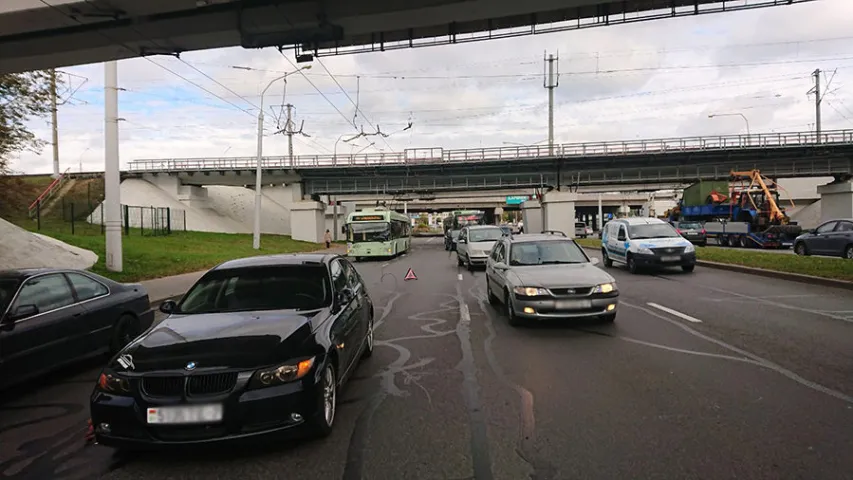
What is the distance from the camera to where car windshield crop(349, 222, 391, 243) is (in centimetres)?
3034

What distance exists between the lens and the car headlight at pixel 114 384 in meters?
3.75

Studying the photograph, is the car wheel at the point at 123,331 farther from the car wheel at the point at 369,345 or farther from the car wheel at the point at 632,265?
the car wheel at the point at 632,265

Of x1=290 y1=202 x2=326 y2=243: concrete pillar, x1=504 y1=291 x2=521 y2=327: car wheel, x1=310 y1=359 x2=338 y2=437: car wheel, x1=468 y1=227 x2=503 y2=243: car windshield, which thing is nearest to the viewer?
x1=310 y1=359 x2=338 y2=437: car wheel

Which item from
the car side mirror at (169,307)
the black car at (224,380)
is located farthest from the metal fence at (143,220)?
the black car at (224,380)

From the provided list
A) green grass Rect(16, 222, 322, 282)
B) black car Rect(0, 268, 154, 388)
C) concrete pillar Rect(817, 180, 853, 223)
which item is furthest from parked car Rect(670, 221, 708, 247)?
black car Rect(0, 268, 154, 388)

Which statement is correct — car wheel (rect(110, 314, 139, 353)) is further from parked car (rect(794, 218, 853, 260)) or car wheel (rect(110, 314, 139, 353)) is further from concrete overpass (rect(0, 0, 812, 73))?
parked car (rect(794, 218, 853, 260))

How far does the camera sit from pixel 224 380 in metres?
3.74

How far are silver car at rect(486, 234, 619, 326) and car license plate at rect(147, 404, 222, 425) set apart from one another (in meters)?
5.38

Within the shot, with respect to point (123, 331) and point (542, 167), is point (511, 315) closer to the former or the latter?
point (123, 331)

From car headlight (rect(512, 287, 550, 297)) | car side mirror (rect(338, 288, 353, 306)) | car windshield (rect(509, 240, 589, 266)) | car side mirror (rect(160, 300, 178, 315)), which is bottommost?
car headlight (rect(512, 287, 550, 297))

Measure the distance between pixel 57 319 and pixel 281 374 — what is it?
391 centimetres

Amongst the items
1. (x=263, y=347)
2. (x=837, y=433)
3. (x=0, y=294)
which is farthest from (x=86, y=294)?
(x=837, y=433)

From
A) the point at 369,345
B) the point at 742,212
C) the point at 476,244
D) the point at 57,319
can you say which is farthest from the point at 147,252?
the point at 742,212

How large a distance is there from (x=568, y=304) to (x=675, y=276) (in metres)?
9.73
